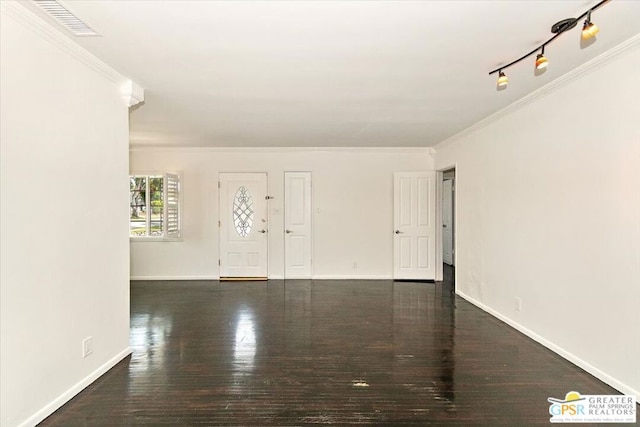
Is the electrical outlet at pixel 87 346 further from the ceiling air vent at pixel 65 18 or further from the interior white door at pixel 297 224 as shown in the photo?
the interior white door at pixel 297 224

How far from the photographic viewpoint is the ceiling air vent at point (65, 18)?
195 cm

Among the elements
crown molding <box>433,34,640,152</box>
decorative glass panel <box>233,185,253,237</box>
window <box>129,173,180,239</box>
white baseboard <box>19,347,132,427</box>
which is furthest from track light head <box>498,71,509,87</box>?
window <box>129,173,180,239</box>

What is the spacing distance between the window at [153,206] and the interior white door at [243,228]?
877 millimetres

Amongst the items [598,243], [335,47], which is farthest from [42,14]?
[598,243]

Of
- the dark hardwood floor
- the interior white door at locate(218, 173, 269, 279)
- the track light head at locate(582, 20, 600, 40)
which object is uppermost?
the track light head at locate(582, 20, 600, 40)

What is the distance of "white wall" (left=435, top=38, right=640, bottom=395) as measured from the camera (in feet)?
8.06

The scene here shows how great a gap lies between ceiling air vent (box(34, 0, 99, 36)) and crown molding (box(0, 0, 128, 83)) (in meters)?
0.09

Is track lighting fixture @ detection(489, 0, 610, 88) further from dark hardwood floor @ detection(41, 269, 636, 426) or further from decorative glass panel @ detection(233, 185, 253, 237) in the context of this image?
decorative glass panel @ detection(233, 185, 253, 237)

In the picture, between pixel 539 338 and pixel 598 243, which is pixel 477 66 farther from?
pixel 539 338

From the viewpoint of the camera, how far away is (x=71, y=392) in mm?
2441

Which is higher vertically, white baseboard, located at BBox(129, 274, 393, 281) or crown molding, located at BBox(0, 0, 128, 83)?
crown molding, located at BBox(0, 0, 128, 83)

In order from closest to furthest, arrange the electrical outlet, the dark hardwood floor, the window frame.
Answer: the dark hardwood floor → the electrical outlet → the window frame

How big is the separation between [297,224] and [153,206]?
8.57ft

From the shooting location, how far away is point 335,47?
2439 mm
